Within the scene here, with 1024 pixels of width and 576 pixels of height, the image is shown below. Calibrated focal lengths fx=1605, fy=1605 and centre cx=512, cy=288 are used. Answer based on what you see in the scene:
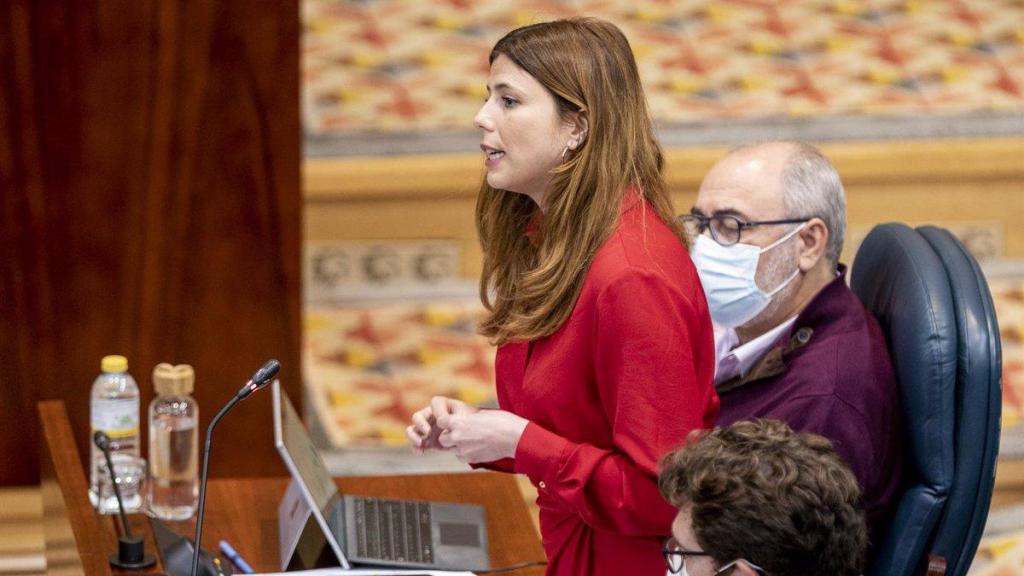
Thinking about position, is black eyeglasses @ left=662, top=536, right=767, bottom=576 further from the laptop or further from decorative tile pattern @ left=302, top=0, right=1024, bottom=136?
decorative tile pattern @ left=302, top=0, right=1024, bottom=136

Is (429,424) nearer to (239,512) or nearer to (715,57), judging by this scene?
(239,512)

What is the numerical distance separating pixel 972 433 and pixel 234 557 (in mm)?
872

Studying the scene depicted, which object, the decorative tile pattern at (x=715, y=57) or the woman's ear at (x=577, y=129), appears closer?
the woman's ear at (x=577, y=129)

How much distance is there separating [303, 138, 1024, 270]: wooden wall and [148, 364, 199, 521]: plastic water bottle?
4.83 ft

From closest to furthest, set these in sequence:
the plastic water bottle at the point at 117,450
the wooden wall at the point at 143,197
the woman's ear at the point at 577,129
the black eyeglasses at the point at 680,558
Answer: the black eyeglasses at the point at 680,558, the woman's ear at the point at 577,129, the plastic water bottle at the point at 117,450, the wooden wall at the point at 143,197

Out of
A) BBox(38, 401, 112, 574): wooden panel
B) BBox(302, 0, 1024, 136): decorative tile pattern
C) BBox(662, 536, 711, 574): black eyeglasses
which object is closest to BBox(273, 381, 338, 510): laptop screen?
BBox(38, 401, 112, 574): wooden panel

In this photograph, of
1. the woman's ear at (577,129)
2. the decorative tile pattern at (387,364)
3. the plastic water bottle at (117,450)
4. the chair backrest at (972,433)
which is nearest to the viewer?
the woman's ear at (577,129)

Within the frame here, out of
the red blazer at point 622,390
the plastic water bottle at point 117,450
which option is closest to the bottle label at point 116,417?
the plastic water bottle at point 117,450

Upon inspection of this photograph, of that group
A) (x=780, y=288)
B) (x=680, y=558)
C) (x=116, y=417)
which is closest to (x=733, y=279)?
(x=780, y=288)

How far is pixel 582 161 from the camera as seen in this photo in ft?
5.54

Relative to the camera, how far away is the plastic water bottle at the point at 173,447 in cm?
212

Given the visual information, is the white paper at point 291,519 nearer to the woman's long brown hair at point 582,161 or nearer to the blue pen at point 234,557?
the blue pen at point 234,557

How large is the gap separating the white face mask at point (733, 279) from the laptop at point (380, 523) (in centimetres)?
43

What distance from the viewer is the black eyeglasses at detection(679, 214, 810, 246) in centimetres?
213
